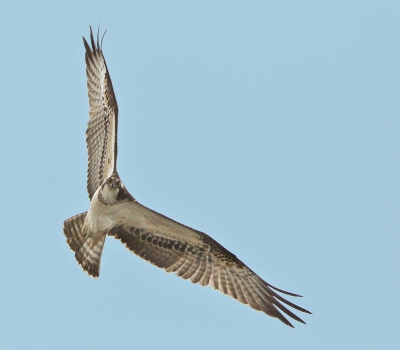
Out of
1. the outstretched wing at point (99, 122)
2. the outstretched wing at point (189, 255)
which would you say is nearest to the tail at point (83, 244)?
the outstretched wing at point (189, 255)

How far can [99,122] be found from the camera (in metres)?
14.0

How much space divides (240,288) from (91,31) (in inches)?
211

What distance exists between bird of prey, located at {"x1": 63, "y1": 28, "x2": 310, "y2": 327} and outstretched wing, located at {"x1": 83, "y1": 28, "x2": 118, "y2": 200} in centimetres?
2

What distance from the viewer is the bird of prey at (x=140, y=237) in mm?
12773

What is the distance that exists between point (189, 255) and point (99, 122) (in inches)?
112

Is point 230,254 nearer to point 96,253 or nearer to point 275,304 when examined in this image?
point 275,304

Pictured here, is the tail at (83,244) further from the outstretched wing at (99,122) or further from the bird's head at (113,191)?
the bird's head at (113,191)

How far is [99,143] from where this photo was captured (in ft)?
45.3

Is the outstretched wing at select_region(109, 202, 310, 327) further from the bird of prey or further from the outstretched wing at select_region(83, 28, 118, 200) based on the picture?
the outstretched wing at select_region(83, 28, 118, 200)

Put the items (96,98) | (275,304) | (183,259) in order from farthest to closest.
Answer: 1. (96,98)
2. (183,259)
3. (275,304)

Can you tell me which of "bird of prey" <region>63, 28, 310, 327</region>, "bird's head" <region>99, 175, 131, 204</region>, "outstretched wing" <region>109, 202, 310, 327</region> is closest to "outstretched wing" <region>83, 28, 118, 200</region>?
"bird of prey" <region>63, 28, 310, 327</region>

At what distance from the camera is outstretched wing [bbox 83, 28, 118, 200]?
1351cm

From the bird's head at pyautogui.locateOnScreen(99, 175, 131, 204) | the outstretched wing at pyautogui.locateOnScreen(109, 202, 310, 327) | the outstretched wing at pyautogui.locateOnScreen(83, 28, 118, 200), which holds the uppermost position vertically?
the outstretched wing at pyautogui.locateOnScreen(83, 28, 118, 200)

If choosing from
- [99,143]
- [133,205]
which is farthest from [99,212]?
[99,143]
